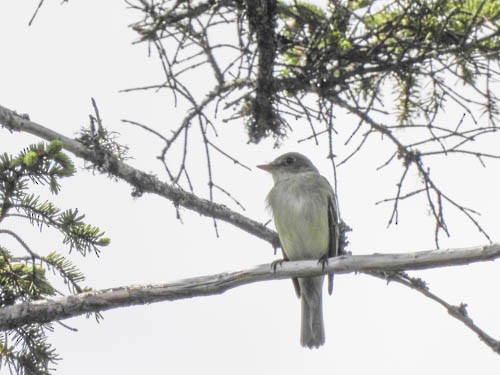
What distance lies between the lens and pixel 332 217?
7387mm

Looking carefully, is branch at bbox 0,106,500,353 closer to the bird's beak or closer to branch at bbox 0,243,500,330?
branch at bbox 0,243,500,330

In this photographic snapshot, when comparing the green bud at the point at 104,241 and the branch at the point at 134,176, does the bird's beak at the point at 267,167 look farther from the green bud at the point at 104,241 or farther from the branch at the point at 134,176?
the green bud at the point at 104,241

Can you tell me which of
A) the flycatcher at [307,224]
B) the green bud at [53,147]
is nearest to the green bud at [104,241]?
the green bud at [53,147]

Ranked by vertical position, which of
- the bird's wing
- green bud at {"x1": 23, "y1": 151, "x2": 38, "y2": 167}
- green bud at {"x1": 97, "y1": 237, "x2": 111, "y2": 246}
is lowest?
green bud at {"x1": 97, "y1": 237, "x2": 111, "y2": 246}

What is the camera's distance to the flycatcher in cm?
722

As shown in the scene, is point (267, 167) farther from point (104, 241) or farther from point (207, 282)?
point (104, 241)

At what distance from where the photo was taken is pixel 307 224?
7242 mm

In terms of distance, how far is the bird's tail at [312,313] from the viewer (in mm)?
7480

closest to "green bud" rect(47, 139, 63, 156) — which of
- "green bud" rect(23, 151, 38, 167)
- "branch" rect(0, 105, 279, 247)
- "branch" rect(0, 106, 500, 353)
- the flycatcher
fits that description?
"green bud" rect(23, 151, 38, 167)

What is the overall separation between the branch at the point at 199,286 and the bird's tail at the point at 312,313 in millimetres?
2457

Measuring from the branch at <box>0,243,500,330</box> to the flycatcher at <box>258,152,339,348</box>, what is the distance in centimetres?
204

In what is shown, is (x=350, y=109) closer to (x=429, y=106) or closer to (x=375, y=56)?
(x=375, y=56)

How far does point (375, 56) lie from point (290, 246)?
2.51m

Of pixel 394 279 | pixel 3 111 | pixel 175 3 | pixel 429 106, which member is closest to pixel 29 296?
pixel 3 111
